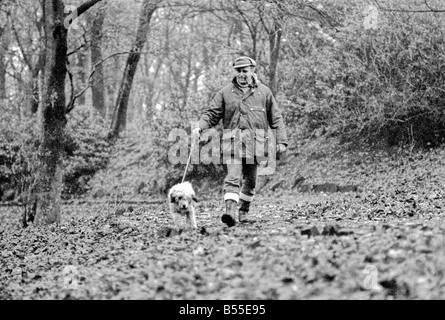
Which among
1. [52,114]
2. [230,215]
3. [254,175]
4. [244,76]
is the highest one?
[52,114]

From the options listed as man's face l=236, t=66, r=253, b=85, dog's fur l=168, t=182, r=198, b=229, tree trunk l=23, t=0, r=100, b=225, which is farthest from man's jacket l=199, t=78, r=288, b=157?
tree trunk l=23, t=0, r=100, b=225

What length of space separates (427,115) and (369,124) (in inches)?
65.2

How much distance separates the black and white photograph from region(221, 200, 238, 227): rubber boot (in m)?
0.04

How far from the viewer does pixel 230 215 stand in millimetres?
8453

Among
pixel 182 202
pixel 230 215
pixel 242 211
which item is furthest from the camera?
pixel 242 211

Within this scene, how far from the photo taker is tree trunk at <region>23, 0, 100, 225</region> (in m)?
12.6

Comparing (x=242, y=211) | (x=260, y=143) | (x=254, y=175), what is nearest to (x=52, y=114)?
(x=242, y=211)

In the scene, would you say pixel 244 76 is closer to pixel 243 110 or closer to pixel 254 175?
pixel 243 110

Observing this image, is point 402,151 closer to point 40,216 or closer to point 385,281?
point 40,216

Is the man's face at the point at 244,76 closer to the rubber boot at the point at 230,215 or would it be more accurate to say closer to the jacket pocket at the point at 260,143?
the jacket pocket at the point at 260,143

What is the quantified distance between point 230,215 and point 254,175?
90 cm

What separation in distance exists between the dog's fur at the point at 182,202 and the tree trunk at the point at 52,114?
4.95m

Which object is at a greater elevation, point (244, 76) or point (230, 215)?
point (244, 76)

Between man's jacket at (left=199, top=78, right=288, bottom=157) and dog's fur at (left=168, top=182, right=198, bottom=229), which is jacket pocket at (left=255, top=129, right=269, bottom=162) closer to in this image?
man's jacket at (left=199, top=78, right=288, bottom=157)
